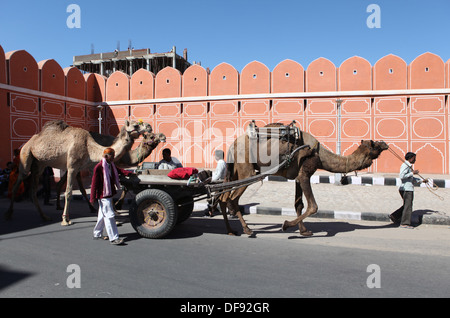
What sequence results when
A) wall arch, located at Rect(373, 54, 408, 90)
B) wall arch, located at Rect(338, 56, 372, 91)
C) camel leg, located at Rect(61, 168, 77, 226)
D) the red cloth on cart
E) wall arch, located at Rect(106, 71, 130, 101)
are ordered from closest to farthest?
the red cloth on cart
camel leg, located at Rect(61, 168, 77, 226)
wall arch, located at Rect(373, 54, 408, 90)
wall arch, located at Rect(338, 56, 372, 91)
wall arch, located at Rect(106, 71, 130, 101)

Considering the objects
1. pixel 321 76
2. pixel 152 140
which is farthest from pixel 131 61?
pixel 152 140

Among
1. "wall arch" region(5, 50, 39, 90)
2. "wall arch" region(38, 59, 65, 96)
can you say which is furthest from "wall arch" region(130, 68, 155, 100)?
"wall arch" region(5, 50, 39, 90)

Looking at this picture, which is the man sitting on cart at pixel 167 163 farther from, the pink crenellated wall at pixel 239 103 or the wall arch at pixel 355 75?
the wall arch at pixel 355 75

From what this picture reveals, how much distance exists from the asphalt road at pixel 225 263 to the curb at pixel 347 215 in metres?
0.40

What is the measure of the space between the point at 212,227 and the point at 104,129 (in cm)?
1424

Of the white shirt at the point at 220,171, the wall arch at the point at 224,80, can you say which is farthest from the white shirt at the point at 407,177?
the wall arch at the point at 224,80

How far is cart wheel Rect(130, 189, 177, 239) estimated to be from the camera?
4.96 m

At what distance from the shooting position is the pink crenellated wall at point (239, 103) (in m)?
14.7

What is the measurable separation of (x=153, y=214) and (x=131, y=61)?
134 feet

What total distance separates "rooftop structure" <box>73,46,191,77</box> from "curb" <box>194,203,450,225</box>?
34.0 m

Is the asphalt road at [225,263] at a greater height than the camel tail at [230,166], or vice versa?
the camel tail at [230,166]

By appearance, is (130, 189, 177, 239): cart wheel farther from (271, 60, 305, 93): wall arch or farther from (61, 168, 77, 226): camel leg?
(271, 60, 305, 93): wall arch
